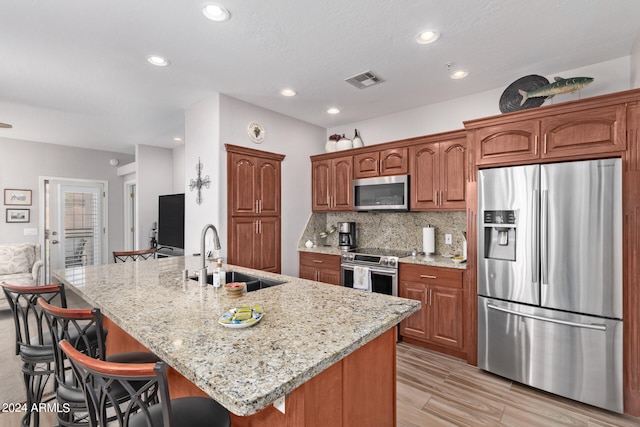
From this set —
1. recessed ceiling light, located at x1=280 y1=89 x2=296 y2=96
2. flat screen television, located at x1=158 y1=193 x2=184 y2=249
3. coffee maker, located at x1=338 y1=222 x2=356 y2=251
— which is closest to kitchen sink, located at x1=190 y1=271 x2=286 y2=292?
coffee maker, located at x1=338 y1=222 x2=356 y2=251

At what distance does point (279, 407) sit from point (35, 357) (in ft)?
5.37

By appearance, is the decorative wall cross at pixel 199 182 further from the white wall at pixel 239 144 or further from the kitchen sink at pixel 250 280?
the kitchen sink at pixel 250 280

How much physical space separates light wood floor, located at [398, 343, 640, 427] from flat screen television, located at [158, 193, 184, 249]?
387 cm

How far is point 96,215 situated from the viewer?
629cm

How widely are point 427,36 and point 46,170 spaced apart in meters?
6.81

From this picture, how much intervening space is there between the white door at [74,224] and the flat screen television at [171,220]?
74.0 inches

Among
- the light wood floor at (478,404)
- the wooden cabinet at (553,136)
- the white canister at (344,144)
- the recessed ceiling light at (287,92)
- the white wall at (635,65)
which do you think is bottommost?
the light wood floor at (478,404)

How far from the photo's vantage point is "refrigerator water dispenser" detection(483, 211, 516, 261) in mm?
2543

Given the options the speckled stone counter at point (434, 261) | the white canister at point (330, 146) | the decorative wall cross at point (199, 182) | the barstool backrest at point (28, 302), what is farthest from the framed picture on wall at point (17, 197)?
the speckled stone counter at point (434, 261)

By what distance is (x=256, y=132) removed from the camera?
375 cm

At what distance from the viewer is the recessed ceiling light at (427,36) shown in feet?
7.31

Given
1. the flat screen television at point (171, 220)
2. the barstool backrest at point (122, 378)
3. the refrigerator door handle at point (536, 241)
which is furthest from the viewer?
the flat screen television at point (171, 220)

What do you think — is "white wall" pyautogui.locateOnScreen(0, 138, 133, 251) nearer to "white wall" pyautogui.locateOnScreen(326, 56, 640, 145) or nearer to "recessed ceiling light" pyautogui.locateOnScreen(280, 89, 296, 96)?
"white wall" pyautogui.locateOnScreen(326, 56, 640, 145)

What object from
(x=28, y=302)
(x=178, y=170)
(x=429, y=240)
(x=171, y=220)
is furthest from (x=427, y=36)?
(x=178, y=170)
